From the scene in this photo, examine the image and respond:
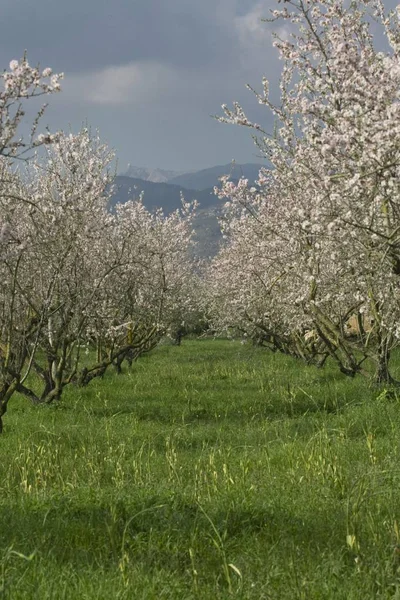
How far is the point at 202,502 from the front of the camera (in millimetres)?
6285

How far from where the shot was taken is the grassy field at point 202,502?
177 inches

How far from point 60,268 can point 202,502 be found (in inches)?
202

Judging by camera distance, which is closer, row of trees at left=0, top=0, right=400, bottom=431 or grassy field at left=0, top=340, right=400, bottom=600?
grassy field at left=0, top=340, right=400, bottom=600

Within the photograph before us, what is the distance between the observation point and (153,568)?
4770 millimetres

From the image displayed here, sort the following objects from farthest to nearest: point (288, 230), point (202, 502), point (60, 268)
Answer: point (288, 230) < point (60, 268) < point (202, 502)

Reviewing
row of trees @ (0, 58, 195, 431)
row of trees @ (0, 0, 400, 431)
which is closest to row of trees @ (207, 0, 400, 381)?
row of trees @ (0, 0, 400, 431)

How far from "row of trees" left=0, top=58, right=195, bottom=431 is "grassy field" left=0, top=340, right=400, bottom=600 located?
1.50 m

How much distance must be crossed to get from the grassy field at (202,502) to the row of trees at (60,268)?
4.94 feet

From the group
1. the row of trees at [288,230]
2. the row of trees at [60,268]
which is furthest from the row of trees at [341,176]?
the row of trees at [60,268]

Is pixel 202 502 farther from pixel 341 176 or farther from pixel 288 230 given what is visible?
pixel 288 230

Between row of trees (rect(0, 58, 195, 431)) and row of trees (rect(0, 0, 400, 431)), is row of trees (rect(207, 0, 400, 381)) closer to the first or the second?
row of trees (rect(0, 0, 400, 431))

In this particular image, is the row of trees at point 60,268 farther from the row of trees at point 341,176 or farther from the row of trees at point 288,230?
the row of trees at point 341,176

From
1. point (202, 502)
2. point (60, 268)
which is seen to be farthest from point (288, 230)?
point (202, 502)

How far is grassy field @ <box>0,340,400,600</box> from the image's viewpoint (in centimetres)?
449
